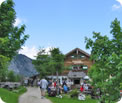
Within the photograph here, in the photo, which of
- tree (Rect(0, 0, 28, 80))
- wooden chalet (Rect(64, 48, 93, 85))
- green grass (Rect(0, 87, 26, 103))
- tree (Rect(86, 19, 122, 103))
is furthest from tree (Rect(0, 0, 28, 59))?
wooden chalet (Rect(64, 48, 93, 85))

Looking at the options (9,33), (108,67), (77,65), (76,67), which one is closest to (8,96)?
(9,33)

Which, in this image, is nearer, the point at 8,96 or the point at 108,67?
the point at 108,67

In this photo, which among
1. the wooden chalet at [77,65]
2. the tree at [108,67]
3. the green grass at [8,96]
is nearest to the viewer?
the tree at [108,67]

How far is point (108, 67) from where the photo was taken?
3.48 meters

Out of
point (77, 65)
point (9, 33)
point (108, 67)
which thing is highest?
point (77, 65)

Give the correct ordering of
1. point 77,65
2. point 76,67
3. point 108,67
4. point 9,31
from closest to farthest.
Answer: point 108,67, point 9,31, point 77,65, point 76,67

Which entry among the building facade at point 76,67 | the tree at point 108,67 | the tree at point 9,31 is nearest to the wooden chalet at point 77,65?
the building facade at point 76,67

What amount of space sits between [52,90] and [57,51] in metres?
8.69

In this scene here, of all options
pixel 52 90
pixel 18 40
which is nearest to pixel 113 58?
pixel 18 40

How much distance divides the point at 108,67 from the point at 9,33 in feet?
31.6

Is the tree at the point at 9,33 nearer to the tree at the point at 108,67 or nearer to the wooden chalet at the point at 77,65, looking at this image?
the tree at the point at 108,67

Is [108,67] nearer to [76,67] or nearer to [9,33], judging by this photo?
[9,33]

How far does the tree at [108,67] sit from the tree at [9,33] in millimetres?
6120

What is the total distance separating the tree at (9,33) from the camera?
10736 millimetres
